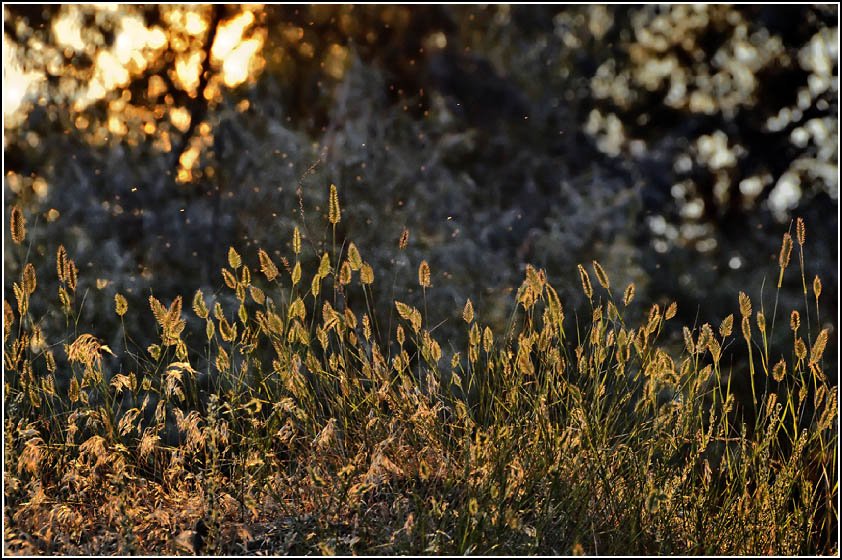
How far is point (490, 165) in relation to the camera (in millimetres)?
3305

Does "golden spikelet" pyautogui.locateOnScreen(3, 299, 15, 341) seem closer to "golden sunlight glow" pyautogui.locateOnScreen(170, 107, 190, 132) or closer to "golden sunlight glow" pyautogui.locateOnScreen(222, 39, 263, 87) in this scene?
"golden sunlight glow" pyautogui.locateOnScreen(170, 107, 190, 132)

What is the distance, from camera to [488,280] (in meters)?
3.23

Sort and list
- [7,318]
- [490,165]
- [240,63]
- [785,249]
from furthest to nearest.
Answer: [240,63] < [490,165] < [7,318] < [785,249]

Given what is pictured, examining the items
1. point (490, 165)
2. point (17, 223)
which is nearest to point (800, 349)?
point (490, 165)

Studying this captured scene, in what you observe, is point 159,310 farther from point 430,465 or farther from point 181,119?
point 181,119

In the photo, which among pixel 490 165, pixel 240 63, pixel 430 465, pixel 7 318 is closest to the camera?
pixel 430 465

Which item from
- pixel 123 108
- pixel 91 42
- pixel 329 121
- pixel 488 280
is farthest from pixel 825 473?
pixel 91 42

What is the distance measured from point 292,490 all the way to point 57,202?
196 centimetres

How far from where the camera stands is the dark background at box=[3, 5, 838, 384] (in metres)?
3.22

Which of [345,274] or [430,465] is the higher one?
[345,274]

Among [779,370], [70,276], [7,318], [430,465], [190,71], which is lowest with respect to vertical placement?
[430,465]

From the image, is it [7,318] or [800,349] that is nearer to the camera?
[800,349]

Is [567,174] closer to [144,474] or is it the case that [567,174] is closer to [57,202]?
[144,474]

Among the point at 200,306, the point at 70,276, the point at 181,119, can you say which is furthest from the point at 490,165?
the point at 70,276
